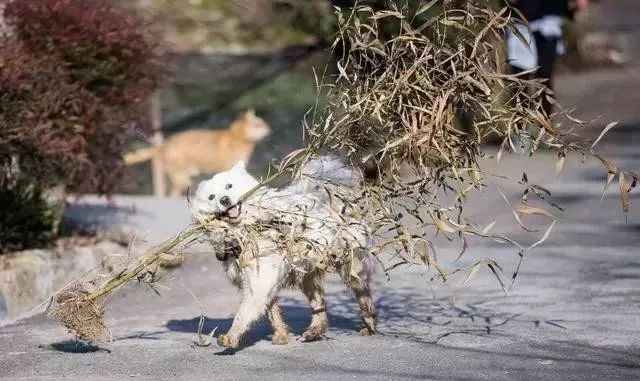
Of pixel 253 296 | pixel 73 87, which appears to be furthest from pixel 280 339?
pixel 73 87

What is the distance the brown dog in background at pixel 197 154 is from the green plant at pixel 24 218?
3.18m

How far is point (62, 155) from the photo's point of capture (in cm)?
1020

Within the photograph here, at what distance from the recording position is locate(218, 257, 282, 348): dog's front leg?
7984 mm

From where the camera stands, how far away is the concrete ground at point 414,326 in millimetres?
7656

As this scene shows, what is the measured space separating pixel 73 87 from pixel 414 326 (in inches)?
130

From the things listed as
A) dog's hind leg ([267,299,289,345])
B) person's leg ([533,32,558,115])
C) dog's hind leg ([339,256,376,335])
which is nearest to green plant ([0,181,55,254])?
dog's hind leg ([267,299,289,345])

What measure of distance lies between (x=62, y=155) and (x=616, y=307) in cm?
406

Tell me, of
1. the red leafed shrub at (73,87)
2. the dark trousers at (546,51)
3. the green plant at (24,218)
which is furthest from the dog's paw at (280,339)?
the dark trousers at (546,51)

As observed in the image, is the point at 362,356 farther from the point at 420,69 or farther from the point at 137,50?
the point at 137,50

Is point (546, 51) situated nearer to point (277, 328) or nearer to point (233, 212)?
point (277, 328)

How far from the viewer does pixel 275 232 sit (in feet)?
26.5

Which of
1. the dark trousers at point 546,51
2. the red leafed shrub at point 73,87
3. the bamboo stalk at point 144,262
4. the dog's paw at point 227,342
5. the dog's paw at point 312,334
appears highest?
the dark trousers at point 546,51

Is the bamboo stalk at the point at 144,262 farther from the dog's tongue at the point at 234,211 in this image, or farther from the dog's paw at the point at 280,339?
the dog's paw at the point at 280,339

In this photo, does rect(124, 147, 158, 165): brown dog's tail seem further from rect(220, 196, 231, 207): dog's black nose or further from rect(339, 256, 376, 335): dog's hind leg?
rect(220, 196, 231, 207): dog's black nose
